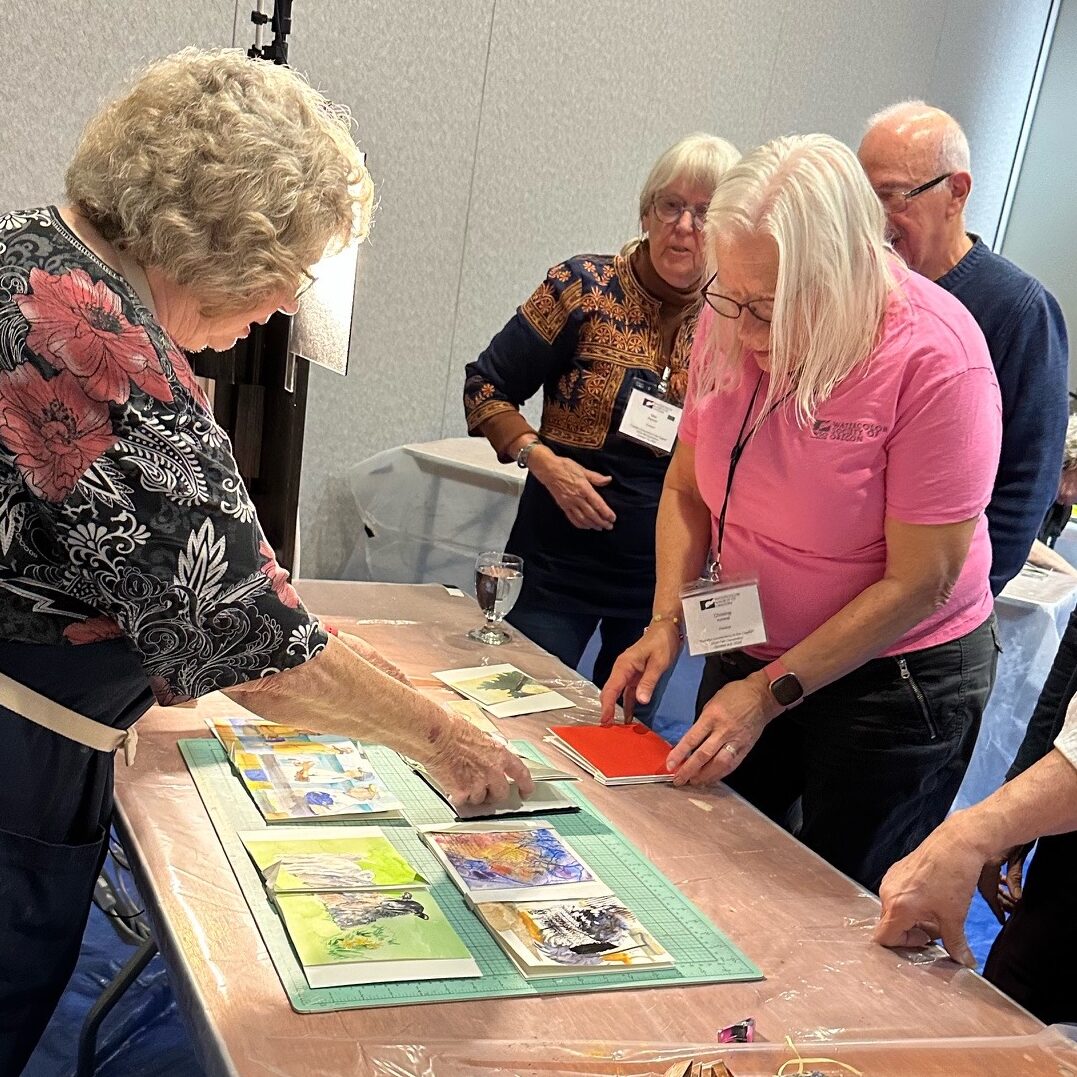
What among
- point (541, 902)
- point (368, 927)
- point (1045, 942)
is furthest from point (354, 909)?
point (1045, 942)

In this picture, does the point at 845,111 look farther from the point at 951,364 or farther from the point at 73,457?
the point at 73,457

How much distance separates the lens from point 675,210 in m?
2.46

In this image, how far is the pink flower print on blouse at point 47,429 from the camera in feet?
3.26

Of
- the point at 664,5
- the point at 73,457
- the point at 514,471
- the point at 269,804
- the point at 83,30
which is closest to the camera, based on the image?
the point at 73,457

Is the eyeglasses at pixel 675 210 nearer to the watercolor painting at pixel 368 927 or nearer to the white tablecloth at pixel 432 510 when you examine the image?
the white tablecloth at pixel 432 510

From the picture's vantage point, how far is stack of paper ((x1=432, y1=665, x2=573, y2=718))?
181cm

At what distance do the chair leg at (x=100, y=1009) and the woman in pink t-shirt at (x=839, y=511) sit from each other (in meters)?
0.95

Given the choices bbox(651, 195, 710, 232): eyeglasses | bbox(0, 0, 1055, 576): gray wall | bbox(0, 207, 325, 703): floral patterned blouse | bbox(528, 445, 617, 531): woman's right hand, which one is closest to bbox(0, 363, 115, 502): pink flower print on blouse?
bbox(0, 207, 325, 703): floral patterned blouse

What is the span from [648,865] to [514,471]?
2634 mm

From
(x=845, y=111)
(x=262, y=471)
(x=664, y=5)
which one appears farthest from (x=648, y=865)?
(x=845, y=111)

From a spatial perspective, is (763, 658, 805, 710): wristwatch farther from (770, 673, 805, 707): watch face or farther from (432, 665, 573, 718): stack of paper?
(432, 665, 573, 718): stack of paper

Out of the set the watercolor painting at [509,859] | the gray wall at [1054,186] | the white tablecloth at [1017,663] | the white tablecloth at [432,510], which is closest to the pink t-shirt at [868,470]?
the watercolor painting at [509,859]

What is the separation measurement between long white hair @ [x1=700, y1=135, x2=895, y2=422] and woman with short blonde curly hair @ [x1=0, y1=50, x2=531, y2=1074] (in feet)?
1.93

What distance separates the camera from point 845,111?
5.60 metres
